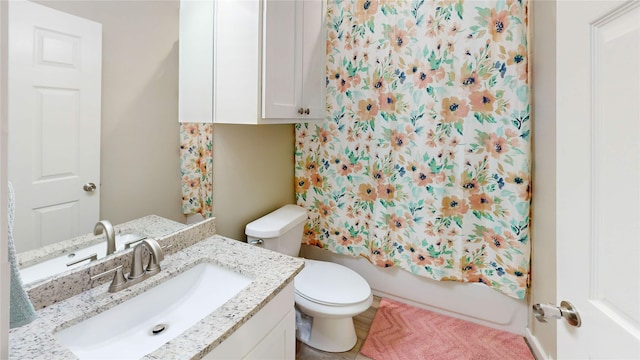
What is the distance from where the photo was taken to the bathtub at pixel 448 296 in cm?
175

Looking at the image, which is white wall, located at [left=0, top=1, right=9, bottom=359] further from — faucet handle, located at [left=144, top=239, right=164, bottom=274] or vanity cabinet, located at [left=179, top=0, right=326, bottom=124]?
vanity cabinet, located at [left=179, top=0, right=326, bottom=124]

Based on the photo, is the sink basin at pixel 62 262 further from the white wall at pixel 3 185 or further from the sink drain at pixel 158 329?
the white wall at pixel 3 185

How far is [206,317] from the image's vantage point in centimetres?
83

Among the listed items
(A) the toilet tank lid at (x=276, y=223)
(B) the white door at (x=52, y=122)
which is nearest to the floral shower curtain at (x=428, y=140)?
(A) the toilet tank lid at (x=276, y=223)

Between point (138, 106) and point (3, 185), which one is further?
point (138, 106)

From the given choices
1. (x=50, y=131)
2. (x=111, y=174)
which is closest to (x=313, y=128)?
(x=111, y=174)

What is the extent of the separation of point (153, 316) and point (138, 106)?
2.37 ft

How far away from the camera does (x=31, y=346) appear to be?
68cm
